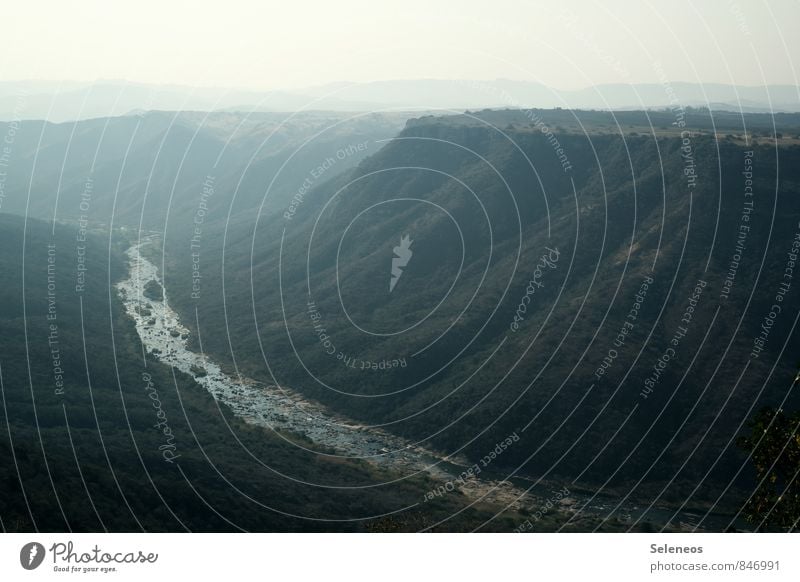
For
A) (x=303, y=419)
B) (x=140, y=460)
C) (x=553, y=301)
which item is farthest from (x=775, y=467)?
(x=553, y=301)

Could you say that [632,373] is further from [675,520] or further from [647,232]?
[647,232]

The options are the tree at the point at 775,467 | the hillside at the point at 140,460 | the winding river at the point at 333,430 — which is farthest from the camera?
the winding river at the point at 333,430

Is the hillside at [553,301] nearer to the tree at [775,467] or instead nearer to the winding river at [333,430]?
the winding river at [333,430]

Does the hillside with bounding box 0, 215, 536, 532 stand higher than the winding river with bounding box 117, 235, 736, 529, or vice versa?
the hillside with bounding box 0, 215, 536, 532

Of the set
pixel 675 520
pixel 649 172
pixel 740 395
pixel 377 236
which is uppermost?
pixel 649 172

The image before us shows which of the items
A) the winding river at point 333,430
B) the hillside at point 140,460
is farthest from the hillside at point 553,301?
the hillside at point 140,460

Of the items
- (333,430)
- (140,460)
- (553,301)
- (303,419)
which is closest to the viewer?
(140,460)

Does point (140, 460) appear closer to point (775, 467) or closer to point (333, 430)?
point (333, 430)

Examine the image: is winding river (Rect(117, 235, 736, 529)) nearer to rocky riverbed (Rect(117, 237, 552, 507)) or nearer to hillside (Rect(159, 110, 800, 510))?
rocky riverbed (Rect(117, 237, 552, 507))

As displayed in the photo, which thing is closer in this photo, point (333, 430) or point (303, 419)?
point (333, 430)

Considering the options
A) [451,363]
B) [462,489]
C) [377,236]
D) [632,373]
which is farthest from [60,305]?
[632,373]

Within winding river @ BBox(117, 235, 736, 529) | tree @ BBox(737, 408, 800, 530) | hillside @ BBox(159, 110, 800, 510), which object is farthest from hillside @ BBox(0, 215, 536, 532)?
tree @ BBox(737, 408, 800, 530)
